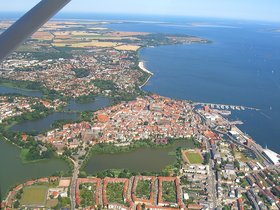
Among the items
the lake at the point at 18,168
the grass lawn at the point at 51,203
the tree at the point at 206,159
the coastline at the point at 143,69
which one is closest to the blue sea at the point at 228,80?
the coastline at the point at 143,69

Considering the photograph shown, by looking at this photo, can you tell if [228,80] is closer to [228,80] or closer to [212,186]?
[228,80]

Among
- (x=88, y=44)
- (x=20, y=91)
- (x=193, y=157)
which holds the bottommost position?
(x=88, y=44)

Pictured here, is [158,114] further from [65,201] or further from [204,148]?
[65,201]

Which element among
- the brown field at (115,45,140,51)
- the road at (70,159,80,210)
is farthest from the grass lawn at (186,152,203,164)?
the brown field at (115,45,140,51)

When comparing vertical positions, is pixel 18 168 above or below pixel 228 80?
above

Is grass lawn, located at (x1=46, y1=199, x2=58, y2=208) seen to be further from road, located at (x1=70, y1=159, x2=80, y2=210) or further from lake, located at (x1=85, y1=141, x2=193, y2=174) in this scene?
lake, located at (x1=85, y1=141, x2=193, y2=174)

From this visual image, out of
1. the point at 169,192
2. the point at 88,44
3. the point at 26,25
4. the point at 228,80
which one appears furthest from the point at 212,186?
the point at 88,44

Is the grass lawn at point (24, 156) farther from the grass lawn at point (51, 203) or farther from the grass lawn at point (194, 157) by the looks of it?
the grass lawn at point (194, 157)
